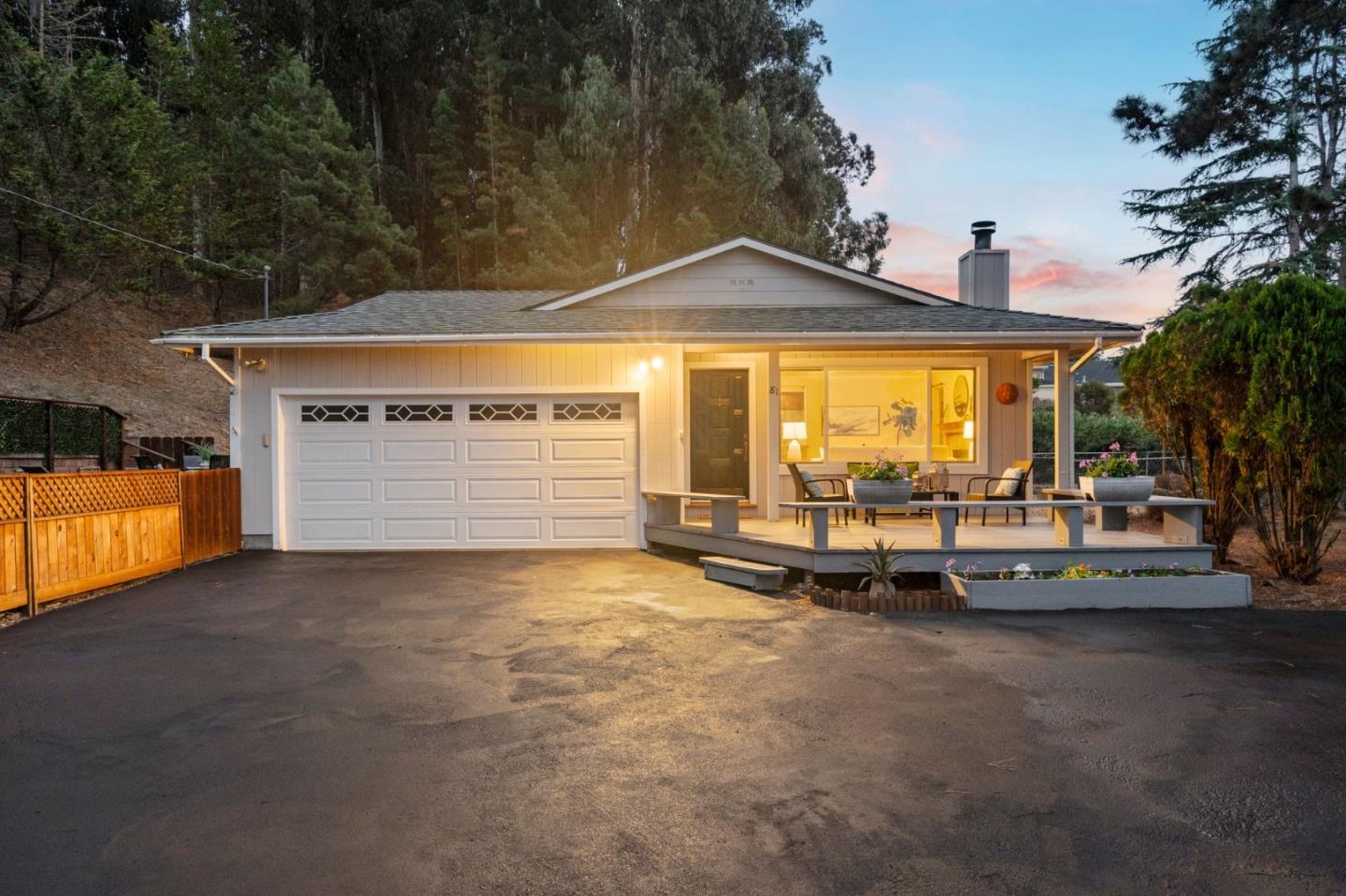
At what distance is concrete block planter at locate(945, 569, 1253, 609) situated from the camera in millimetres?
7098

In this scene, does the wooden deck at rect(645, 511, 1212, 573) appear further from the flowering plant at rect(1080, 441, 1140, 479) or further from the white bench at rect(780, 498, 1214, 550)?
the flowering plant at rect(1080, 441, 1140, 479)

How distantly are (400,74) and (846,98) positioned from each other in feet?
58.2

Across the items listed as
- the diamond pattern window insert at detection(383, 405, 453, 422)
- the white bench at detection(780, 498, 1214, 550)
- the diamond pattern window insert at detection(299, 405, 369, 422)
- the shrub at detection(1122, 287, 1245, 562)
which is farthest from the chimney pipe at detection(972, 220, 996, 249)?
the diamond pattern window insert at detection(299, 405, 369, 422)

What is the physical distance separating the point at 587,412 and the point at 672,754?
24.6 ft

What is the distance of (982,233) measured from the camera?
43.8 feet

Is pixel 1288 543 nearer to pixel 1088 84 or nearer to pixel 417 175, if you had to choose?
pixel 1088 84

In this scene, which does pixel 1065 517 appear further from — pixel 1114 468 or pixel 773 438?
pixel 773 438

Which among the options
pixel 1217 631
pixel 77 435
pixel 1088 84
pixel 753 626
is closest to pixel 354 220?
pixel 77 435

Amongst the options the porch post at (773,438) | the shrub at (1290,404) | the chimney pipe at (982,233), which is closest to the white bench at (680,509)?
the porch post at (773,438)

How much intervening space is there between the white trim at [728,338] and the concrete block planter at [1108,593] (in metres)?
3.77

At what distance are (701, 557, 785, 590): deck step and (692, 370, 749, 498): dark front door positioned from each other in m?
2.86

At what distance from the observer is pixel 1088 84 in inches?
795

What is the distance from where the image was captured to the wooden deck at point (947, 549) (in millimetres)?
7801

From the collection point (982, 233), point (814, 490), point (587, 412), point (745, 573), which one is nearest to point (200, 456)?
point (587, 412)
